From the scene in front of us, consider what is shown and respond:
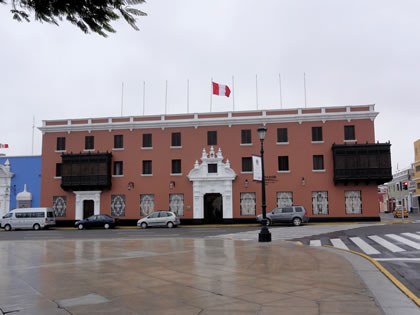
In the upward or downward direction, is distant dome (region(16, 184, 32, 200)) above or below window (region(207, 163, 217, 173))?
below

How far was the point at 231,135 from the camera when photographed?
36062mm

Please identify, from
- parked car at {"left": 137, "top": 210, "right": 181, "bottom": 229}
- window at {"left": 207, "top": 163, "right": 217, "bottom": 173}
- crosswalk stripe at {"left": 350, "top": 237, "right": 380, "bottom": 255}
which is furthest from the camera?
window at {"left": 207, "top": 163, "right": 217, "bottom": 173}

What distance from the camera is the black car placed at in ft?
109

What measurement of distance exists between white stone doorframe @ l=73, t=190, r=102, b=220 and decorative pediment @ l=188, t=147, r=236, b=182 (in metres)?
9.47

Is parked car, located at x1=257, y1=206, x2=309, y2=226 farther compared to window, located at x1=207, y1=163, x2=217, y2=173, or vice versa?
window, located at x1=207, y1=163, x2=217, y2=173

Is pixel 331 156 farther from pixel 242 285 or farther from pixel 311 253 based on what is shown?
pixel 242 285

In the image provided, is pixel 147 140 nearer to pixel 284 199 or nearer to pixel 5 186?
pixel 284 199

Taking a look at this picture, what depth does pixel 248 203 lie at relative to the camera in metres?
35.1

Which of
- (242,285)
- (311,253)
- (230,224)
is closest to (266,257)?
(311,253)

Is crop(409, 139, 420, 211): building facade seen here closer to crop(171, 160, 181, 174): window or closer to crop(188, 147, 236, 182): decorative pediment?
crop(188, 147, 236, 182): decorative pediment

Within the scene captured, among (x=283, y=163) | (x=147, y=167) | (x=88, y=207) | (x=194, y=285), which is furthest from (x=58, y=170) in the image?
(x=194, y=285)

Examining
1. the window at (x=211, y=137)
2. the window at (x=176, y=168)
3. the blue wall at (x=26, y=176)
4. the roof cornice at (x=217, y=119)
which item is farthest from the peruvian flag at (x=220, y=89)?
the blue wall at (x=26, y=176)

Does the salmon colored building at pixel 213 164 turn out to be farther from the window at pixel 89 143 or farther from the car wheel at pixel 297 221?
the car wheel at pixel 297 221

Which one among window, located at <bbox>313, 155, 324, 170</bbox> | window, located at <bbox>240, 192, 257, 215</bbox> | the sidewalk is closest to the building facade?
window, located at <bbox>313, 155, 324, 170</bbox>
